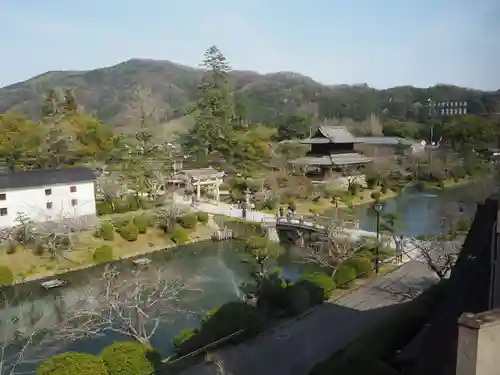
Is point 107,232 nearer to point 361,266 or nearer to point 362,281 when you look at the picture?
point 361,266

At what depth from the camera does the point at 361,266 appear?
1037cm

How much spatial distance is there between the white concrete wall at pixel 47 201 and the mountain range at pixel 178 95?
35.2ft

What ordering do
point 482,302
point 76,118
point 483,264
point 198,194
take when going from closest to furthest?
point 482,302, point 483,264, point 198,194, point 76,118

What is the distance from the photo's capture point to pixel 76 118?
85.5 feet

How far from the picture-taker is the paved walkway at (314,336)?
6438mm

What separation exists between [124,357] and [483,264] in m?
4.49

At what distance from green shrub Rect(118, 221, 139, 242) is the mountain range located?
12.3m

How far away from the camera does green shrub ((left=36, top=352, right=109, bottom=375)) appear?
5.58 metres

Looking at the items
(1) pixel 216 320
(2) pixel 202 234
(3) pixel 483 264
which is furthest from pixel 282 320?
(2) pixel 202 234

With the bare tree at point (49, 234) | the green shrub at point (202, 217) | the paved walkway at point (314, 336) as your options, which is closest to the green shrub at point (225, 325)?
the paved walkway at point (314, 336)

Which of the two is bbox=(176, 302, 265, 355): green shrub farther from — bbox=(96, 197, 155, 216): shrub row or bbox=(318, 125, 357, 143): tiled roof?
bbox=(318, 125, 357, 143): tiled roof

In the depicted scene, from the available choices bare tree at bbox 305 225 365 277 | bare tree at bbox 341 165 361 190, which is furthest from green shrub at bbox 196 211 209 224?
bare tree at bbox 341 165 361 190

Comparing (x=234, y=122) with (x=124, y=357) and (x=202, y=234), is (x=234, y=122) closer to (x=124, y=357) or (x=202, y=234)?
(x=202, y=234)

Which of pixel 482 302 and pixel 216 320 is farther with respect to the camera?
pixel 216 320
